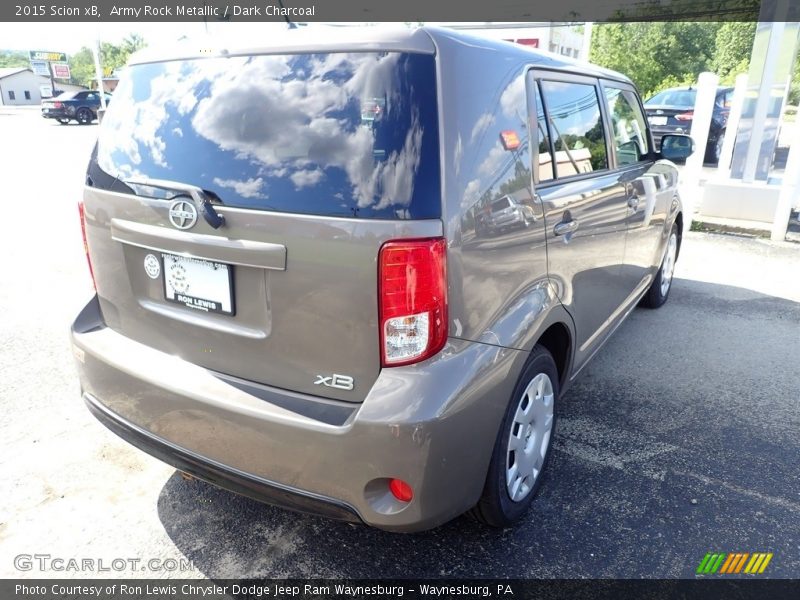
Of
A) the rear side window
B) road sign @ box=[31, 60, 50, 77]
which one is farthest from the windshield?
road sign @ box=[31, 60, 50, 77]

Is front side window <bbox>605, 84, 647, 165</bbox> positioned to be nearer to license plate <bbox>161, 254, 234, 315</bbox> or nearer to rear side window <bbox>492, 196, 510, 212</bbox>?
rear side window <bbox>492, 196, 510, 212</bbox>

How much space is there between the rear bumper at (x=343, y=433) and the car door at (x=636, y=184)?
1789 millimetres

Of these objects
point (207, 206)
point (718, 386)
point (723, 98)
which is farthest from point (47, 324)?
point (723, 98)

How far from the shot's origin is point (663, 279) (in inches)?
200

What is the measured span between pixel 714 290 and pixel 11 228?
817 centimetres

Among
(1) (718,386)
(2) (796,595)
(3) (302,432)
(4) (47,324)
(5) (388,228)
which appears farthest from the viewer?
(4) (47,324)

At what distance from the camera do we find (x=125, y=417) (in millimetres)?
2299

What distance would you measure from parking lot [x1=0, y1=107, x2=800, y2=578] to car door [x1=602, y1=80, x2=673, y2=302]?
2.28 feet

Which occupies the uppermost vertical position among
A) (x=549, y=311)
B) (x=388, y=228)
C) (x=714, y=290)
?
(x=388, y=228)

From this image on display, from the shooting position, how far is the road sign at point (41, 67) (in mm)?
75562

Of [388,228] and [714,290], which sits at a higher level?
[388,228]

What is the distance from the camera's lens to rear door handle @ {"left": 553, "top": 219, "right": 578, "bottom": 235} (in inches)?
96.3

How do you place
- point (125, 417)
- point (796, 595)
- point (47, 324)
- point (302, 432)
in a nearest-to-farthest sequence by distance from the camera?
point (302, 432)
point (796, 595)
point (125, 417)
point (47, 324)

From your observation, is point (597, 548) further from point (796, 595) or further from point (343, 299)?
point (343, 299)
